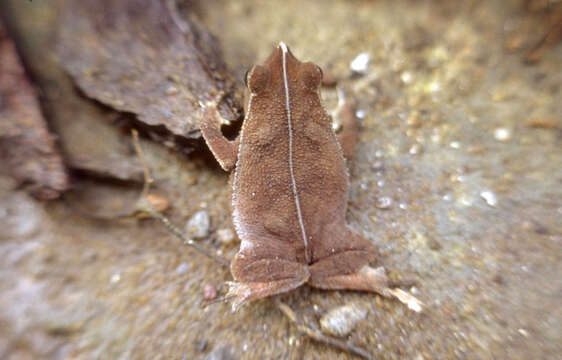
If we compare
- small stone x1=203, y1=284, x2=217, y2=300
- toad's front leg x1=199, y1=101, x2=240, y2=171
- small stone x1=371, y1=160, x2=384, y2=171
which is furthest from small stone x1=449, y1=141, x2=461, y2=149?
small stone x1=203, y1=284, x2=217, y2=300

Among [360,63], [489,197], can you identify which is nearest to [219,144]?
[360,63]

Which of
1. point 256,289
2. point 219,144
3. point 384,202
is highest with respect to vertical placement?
point 219,144

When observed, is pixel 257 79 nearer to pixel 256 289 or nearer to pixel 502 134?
pixel 256 289

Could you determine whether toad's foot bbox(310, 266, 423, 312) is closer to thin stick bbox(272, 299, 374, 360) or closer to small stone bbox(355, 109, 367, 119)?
thin stick bbox(272, 299, 374, 360)

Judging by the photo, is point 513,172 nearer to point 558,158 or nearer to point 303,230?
point 558,158

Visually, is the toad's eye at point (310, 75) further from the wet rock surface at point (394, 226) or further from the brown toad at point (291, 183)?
the wet rock surface at point (394, 226)

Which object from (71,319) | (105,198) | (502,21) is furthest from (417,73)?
(71,319)

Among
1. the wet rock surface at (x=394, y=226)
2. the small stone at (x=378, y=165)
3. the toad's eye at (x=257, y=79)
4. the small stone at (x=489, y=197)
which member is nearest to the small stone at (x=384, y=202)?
the wet rock surface at (x=394, y=226)
